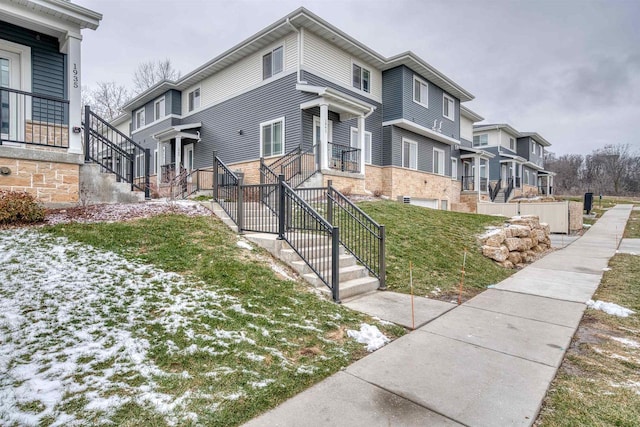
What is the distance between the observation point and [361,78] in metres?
16.5

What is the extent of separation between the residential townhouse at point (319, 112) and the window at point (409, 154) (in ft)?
0.18

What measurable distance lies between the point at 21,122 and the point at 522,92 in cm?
5335

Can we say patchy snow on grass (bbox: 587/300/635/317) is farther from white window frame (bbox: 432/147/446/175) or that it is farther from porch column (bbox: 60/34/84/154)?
white window frame (bbox: 432/147/446/175)

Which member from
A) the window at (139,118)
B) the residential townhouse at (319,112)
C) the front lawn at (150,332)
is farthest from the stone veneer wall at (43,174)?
the window at (139,118)

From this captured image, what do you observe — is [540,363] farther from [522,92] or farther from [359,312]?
[522,92]

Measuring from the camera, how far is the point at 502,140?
3141 cm

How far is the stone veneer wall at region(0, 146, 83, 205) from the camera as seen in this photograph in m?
6.71

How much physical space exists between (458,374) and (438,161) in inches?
799

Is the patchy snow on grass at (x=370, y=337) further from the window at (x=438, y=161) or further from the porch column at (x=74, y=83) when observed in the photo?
the window at (x=438, y=161)

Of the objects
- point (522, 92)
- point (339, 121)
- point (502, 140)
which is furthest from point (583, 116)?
point (339, 121)

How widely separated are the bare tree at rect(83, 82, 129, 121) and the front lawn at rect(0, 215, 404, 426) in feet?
116

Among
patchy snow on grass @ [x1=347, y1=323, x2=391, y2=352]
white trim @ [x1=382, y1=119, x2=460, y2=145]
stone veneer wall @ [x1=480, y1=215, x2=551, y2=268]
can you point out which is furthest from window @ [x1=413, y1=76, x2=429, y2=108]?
patchy snow on grass @ [x1=347, y1=323, x2=391, y2=352]

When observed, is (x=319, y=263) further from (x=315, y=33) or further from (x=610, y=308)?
(x=315, y=33)

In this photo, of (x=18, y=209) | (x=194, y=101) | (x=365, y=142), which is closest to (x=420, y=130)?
(x=365, y=142)
